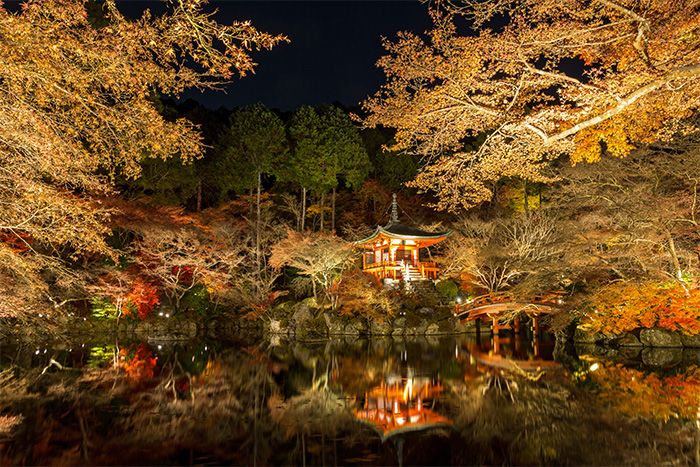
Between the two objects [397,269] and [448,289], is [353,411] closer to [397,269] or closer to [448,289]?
[448,289]

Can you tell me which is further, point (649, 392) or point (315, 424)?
point (649, 392)

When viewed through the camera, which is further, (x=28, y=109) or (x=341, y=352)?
(x=341, y=352)

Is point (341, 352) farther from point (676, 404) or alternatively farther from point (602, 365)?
point (676, 404)

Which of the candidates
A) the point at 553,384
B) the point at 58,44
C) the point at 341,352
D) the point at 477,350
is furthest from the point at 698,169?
the point at 58,44

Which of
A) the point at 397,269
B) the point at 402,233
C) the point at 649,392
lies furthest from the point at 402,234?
the point at 649,392

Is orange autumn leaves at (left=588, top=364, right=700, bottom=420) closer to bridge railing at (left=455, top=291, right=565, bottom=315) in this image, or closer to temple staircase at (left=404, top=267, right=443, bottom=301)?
bridge railing at (left=455, top=291, right=565, bottom=315)

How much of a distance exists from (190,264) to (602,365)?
15351 millimetres

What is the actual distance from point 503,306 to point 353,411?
11.3m

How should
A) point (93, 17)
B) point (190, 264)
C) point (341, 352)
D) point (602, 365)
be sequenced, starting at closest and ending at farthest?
1. point (602, 365)
2. point (341, 352)
3. point (93, 17)
4. point (190, 264)

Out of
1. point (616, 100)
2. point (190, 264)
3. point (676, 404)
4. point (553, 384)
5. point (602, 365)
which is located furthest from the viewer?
point (190, 264)

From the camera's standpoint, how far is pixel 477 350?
478 inches

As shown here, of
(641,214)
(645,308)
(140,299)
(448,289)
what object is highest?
(641,214)

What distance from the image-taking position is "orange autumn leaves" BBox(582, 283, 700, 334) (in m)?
10.5

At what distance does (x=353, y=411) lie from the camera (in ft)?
18.3
